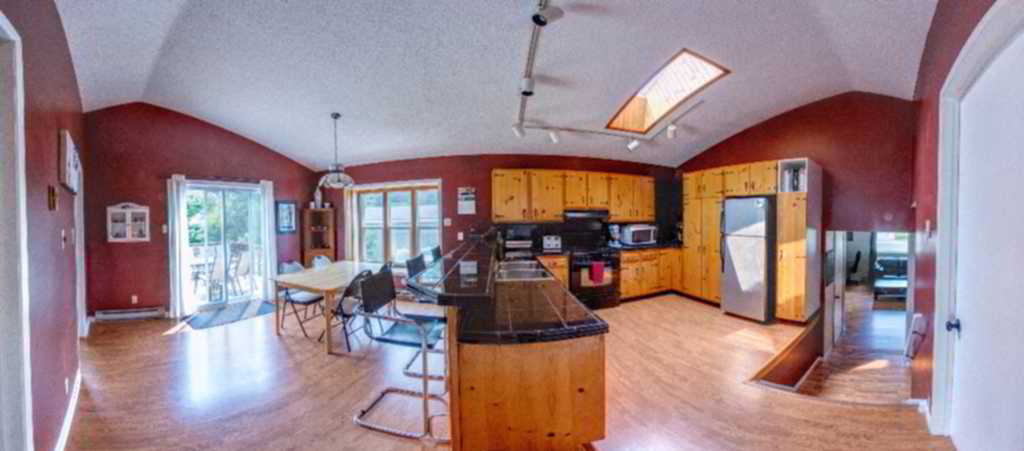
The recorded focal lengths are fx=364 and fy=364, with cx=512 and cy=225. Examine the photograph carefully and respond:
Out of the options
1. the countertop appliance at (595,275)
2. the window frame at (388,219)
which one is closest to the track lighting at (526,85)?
the countertop appliance at (595,275)

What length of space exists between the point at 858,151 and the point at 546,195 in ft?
12.4

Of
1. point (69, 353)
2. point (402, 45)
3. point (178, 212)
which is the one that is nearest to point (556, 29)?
point (402, 45)

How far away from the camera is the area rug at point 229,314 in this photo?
15.1 ft

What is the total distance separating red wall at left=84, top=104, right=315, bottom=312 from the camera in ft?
15.2

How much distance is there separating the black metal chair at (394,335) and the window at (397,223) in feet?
11.0

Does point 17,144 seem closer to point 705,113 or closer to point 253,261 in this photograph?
point 253,261

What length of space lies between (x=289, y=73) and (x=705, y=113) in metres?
4.77

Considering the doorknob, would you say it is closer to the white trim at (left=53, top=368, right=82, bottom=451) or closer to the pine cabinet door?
the pine cabinet door

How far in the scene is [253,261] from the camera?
5.94 meters

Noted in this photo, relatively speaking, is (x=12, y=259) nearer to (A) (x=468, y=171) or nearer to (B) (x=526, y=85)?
(B) (x=526, y=85)

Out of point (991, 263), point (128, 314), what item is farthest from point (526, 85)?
point (128, 314)

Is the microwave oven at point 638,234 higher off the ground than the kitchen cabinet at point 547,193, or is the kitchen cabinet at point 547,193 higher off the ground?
the kitchen cabinet at point 547,193

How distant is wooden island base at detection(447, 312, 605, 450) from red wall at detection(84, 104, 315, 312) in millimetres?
5649

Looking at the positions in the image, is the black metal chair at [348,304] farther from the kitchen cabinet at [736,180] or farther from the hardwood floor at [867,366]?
the kitchen cabinet at [736,180]
